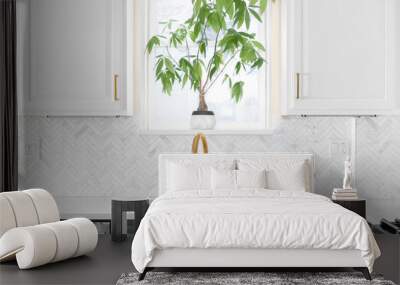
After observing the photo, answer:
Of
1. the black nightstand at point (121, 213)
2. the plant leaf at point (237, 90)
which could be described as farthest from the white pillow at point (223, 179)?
the plant leaf at point (237, 90)

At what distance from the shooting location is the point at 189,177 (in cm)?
520

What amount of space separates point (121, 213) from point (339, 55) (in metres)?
2.46

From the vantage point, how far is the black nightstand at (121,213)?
17.2ft

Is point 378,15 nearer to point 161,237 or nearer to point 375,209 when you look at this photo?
point 375,209

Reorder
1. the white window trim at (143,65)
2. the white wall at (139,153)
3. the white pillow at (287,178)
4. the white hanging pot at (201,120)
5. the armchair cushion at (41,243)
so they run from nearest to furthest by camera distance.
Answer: the armchair cushion at (41,243) → the white pillow at (287,178) → the white hanging pot at (201,120) → the white wall at (139,153) → the white window trim at (143,65)

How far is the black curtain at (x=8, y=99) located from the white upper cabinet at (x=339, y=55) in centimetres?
252

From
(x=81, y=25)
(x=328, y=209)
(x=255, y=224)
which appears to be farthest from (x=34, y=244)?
(x=81, y=25)

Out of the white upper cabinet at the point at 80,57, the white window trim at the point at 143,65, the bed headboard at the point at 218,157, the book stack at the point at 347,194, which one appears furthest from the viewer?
the white window trim at the point at 143,65

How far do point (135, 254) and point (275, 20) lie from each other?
317 cm

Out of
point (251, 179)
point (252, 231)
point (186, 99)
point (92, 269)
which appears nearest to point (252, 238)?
point (252, 231)

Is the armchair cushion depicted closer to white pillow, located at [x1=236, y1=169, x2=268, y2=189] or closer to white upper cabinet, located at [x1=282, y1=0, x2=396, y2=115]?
white pillow, located at [x1=236, y1=169, x2=268, y2=189]

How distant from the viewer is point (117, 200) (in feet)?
17.4

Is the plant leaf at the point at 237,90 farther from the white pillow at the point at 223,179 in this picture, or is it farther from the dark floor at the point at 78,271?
the dark floor at the point at 78,271

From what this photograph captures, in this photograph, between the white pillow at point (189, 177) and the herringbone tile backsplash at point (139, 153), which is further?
the herringbone tile backsplash at point (139, 153)
